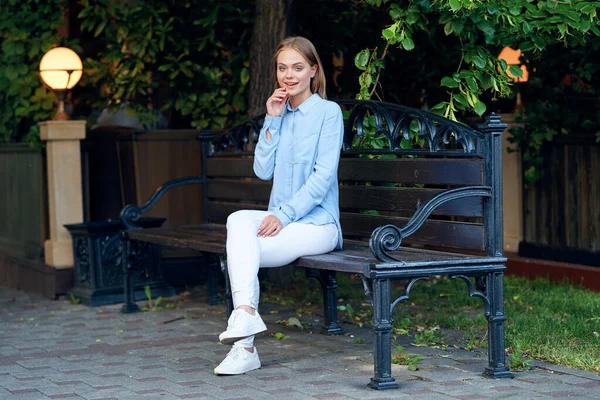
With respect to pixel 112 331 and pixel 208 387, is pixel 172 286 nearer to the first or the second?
pixel 112 331

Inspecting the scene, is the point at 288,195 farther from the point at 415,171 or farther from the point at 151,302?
the point at 151,302

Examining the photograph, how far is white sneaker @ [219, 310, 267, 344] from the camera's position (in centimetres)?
510

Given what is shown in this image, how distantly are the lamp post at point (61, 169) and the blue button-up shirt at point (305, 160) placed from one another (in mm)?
3155

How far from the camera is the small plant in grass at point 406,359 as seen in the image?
5220 millimetres

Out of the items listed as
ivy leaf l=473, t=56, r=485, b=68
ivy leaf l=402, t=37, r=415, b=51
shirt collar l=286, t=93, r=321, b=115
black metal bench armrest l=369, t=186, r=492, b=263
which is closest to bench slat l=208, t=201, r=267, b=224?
shirt collar l=286, t=93, r=321, b=115

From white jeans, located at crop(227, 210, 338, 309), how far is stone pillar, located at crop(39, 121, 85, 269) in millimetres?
3450

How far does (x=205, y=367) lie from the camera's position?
549 centimetres

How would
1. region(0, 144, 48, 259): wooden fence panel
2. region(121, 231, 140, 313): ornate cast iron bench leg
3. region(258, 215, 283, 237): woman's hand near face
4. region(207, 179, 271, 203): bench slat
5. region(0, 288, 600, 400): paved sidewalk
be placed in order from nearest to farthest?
1. region(0, 288, 600, 400): paved sidewalk
2. region(258, 215, 283, 237): woman's hand near face
3. region(207, 179, 271, 203): bench slat
4. region(121, 231, 140, 313): ornate cast iron bench leg
5. region(0, 144, 48, 259): wooden fence panel

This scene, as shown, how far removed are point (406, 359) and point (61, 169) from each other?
13.6ft

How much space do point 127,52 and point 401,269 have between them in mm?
4989

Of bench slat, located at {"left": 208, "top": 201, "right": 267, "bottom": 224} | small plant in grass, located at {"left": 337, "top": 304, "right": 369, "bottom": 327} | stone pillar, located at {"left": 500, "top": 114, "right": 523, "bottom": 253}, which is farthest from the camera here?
stone pillar, located at {"left": 500, "top": 114, "right": 523, "bottom": 253}

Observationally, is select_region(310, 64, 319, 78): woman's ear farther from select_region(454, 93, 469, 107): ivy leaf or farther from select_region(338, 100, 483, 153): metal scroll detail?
select_region(454, 93, 469, 107): ivy leaf

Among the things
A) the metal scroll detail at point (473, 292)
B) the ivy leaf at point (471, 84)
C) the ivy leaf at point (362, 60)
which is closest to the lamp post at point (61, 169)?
the ivy leaf at point (362, 60)

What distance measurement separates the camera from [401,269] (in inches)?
192
